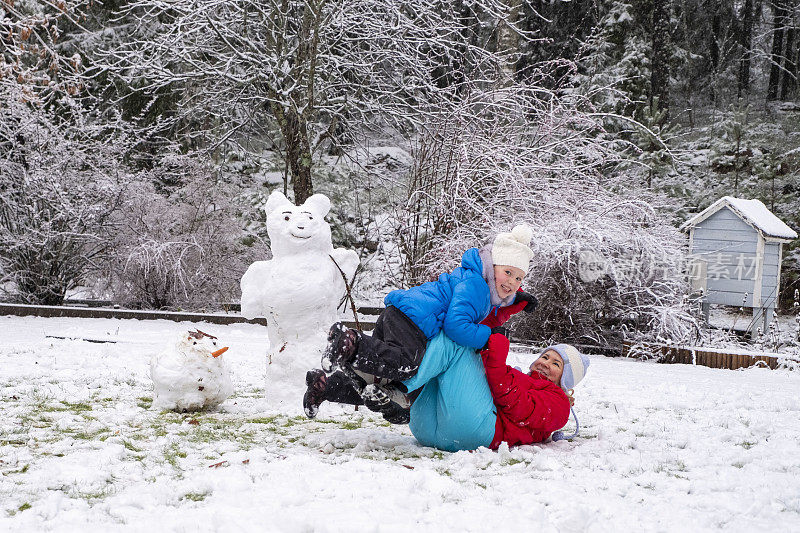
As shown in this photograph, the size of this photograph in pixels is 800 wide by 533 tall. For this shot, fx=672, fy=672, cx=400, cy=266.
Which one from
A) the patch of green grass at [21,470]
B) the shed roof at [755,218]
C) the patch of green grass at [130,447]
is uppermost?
the shed roof at [755,218]

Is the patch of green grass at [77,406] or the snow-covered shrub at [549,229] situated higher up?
the snow-covered shrub at [549,229]

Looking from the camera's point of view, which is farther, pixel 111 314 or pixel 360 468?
pixel 111 314

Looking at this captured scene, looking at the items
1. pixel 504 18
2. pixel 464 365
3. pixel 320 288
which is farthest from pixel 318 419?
pixel 504 18

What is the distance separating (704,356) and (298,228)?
16.4ft

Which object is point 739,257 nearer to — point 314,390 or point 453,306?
point 453,306

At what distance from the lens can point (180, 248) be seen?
9547 mm

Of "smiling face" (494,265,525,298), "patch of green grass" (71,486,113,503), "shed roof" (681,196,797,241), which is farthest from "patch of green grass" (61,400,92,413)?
"shed roof" (681,196,797,241)

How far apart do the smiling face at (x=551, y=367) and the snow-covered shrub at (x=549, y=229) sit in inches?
139

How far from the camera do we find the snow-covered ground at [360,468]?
2.28 m

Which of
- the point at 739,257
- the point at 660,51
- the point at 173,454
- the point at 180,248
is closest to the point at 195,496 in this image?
the point at 173,454

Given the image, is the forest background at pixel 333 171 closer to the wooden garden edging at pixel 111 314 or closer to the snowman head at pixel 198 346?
the wooden garden edging at pixel 111 314

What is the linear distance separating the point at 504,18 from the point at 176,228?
5979 mm

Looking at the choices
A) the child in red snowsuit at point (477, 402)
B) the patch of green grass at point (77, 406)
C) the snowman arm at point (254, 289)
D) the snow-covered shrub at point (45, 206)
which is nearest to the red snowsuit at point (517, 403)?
the child in red snowsuit at point (477, 402)

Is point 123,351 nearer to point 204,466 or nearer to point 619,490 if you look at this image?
point 204,466
